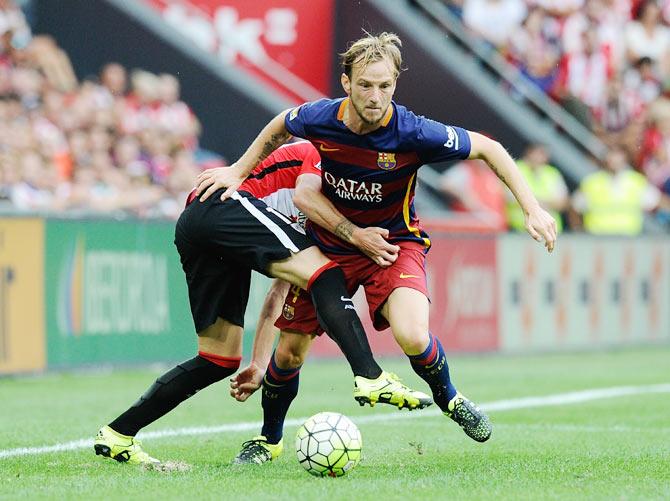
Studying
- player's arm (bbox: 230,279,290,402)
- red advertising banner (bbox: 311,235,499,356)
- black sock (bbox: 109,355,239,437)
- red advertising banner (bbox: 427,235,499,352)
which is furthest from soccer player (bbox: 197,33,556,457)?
red advertising banner (bbox: 427,235,499,352)

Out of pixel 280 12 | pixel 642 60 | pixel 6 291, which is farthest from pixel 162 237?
pixel 642 60

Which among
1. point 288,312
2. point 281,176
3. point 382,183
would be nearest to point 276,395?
point 288,312

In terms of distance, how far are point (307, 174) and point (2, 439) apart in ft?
8.23

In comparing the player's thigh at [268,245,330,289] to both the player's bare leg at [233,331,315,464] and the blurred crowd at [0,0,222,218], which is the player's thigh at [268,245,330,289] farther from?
the blurred crowd at [0,0,222,218]

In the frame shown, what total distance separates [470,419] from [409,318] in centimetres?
60

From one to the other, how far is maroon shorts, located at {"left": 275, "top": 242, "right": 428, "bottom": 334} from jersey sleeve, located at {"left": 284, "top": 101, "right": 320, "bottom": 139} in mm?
695

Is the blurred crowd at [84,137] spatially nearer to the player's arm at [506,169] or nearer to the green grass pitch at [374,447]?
the green grass pitch at [374,447]

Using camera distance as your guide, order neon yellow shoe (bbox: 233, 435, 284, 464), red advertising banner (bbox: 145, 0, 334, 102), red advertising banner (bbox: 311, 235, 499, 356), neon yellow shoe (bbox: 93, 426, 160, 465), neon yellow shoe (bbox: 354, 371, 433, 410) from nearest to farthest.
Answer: neon yellow shoe (bbox: 354, 371, 433, 410) < neon yellow shoe (bbox: 93, 426, 160, 465) < neon yellow shoe (bbox: 233, 435, 284, 464) < red advertising banner (bbox: 311, 235, 499, 356) < red advertising banner (bbox: 145, 0, 334, 102)

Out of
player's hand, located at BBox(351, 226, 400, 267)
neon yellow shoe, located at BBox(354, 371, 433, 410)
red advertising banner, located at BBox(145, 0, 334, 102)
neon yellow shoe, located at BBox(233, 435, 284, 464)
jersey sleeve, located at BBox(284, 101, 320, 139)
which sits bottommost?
neon yellow shoe, located at BBox(233, 435, 284, 464)

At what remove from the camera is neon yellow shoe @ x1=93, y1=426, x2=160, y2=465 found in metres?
6.94

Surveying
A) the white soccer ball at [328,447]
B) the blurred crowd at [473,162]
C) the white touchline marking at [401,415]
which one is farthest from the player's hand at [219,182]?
the blurred crowd at [473,162]

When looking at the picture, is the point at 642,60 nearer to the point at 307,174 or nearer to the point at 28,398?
the point at 28,398

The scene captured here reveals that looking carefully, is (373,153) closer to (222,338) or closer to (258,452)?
(222,338)

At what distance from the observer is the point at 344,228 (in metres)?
6.88
